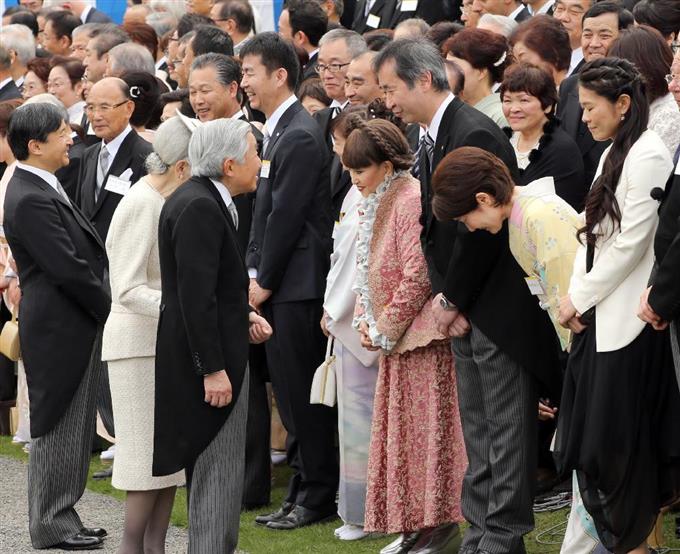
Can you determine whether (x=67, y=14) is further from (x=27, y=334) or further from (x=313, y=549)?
(x=313, y=549)

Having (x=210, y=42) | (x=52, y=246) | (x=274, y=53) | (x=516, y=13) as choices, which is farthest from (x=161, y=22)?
(x=52, y=246)

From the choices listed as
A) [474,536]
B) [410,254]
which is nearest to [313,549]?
[474,536]

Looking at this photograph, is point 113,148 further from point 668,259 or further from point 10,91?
point 668,259

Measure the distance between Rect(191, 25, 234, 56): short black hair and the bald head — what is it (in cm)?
106

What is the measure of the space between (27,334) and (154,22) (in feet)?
21.0

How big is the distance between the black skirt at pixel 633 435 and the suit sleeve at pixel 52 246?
9.11 ft

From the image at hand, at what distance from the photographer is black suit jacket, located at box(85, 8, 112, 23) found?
14.2m

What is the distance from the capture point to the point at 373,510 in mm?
6480

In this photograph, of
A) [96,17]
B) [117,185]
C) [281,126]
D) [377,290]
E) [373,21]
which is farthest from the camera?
[96,17]

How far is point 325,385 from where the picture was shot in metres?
6.88

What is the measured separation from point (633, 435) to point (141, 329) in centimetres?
226

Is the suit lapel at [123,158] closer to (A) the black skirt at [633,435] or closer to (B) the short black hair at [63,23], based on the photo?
(A) the black skirt at [633,435]

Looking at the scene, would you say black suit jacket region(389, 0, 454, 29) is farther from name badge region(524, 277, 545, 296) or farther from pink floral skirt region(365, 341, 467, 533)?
name badge region(524, 277, 545, 296)

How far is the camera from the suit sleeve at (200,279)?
541 centimetres
